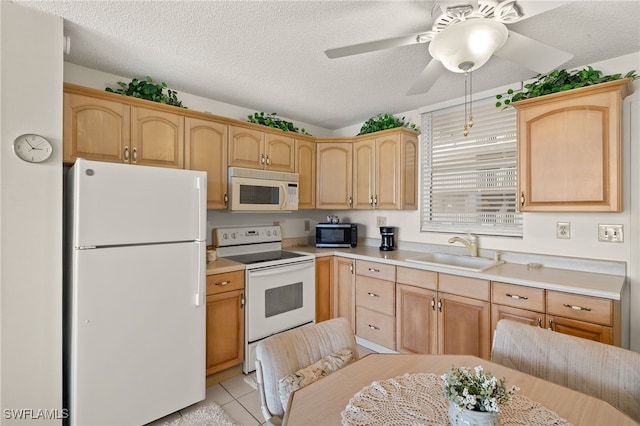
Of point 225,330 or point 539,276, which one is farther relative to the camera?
point 225,330

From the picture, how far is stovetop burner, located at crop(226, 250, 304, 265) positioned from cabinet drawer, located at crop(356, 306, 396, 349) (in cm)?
84

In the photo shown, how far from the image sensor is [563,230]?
7.58 feet

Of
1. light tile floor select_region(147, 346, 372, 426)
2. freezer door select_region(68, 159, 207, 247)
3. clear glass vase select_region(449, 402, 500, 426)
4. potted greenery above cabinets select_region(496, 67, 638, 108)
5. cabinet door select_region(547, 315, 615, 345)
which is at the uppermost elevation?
potted greenery above cabinets select_region(496, 67, 638, 108)

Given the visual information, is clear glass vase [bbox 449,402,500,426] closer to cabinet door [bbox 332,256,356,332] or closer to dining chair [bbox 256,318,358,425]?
dining chair [bbox 256,318,358,425]

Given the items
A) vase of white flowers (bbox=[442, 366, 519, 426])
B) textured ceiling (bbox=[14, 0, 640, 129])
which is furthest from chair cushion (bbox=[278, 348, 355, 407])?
textured ceiling (bbox=[14, 0, 640, 129])

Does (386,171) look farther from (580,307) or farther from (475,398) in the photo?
(475,398)

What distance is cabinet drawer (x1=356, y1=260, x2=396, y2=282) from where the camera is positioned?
8.96ft

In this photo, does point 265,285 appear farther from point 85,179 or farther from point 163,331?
point 85,179

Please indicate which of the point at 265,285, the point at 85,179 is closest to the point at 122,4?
the point at 85,179

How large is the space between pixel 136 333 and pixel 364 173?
2460 millimetres

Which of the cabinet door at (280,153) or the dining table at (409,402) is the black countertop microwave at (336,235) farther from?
the dining table at (409,402)

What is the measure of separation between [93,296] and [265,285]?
3.99 feet

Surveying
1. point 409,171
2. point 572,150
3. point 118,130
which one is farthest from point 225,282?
point 572,150

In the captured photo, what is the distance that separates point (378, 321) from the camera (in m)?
2.86
